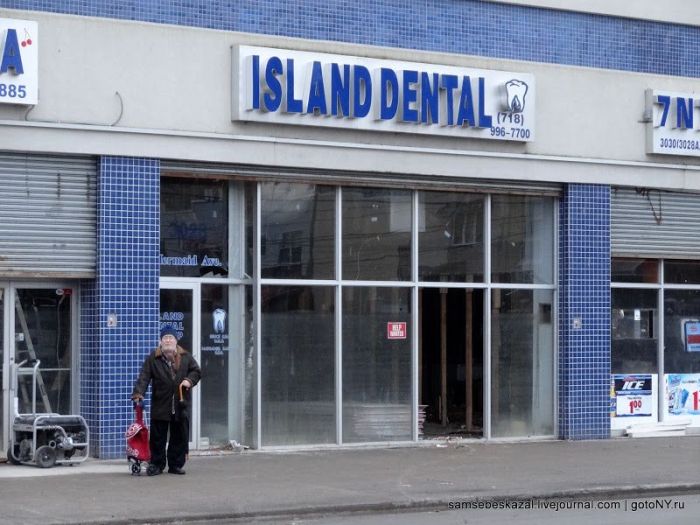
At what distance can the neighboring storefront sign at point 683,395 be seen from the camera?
2192 cm

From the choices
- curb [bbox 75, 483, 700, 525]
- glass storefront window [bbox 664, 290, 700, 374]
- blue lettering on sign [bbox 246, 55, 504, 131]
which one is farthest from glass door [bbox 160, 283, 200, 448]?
glass storefront window [bbox 664, 290, 700, 374]

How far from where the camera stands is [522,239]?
20.5 metres

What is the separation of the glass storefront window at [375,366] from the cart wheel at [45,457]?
4.62 m

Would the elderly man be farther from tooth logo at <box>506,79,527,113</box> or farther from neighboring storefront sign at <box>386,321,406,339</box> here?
tooth logo at <box>506,79,527,113</box>

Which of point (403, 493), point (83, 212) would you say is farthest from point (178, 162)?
point (403, 493)

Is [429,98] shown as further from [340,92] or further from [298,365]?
[298,365]

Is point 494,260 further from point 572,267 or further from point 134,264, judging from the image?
point 134,264

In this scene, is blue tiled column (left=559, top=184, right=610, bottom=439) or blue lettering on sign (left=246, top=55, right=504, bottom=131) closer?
blue lettering on sign (left=246, top=55, right=504, bottom=131)

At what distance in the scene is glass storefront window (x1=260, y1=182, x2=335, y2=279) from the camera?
18.4m

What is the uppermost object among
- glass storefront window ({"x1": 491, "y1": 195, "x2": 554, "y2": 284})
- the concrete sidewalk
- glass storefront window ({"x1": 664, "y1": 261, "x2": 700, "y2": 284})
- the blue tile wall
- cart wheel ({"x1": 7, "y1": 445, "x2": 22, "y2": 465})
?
the blue tile wall

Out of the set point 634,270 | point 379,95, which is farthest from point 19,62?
point 634,270

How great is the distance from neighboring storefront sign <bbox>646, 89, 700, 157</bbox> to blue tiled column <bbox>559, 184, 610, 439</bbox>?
1.37m

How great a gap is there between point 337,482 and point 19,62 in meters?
6.53

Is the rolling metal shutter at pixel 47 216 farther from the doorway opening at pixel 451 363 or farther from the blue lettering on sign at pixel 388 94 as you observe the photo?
the doorway opening at pixel 451 363
